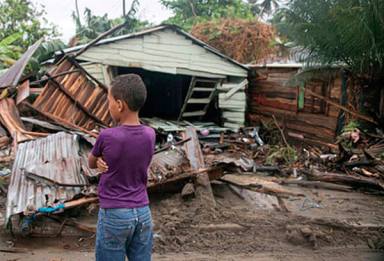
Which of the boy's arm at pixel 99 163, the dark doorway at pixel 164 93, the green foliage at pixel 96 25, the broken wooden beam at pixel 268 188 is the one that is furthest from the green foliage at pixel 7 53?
the boy's arm at pixel 99 163

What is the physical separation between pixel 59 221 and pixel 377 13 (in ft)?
24.8

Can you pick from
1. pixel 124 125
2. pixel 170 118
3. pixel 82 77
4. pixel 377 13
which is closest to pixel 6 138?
pixel 82 77

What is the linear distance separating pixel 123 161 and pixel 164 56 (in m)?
9.80

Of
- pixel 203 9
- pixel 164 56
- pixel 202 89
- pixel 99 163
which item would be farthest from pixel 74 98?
pixel 203 9

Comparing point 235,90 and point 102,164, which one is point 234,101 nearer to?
point 235,90

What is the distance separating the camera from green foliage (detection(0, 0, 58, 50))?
750 inches

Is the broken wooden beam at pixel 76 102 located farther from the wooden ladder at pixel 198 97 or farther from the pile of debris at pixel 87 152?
the wooden ladder at pixel 198 97

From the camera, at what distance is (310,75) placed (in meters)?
10.7

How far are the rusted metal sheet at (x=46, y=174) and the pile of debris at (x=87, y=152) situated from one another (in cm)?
1

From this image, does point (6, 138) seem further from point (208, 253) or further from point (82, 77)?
point (208, 253)

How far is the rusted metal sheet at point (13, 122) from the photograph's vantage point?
25.6 feet

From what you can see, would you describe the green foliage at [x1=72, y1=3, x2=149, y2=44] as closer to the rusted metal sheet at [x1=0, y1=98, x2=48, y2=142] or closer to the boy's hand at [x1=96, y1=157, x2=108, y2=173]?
the rusted metal sheet at [x1=0, y1=98, x2=48, y2=142]

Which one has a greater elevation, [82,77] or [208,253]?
[82,77]

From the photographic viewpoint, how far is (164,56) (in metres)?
12.0
